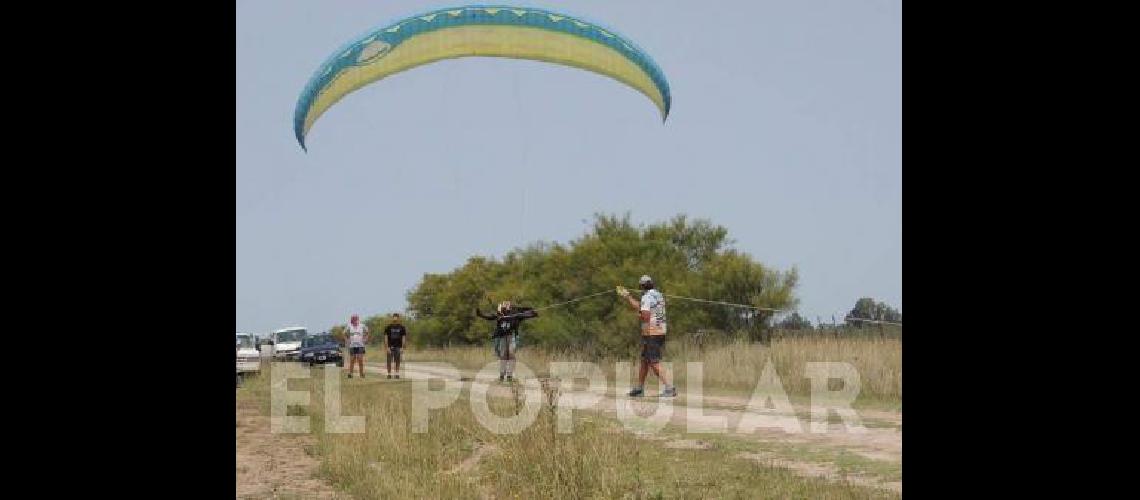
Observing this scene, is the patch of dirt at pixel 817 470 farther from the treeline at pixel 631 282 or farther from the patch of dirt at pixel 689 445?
the treeline at pixel 631 282

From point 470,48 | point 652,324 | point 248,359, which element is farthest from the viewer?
point 248,359

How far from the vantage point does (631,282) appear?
31.0 meters

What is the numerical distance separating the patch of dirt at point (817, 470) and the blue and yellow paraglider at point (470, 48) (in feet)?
17.5

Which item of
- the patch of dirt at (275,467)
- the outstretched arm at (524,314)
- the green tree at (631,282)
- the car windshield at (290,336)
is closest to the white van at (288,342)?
the car windshield at (290,336)

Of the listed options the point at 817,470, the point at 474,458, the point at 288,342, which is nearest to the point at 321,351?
the point at 288,342

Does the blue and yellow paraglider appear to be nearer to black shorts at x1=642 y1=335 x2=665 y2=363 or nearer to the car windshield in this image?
black shorts at x1=642 y1=335 x2=665 y2=363

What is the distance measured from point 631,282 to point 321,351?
11.7 metres

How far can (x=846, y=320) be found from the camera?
18.2 metres

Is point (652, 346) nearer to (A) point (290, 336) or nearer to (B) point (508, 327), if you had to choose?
(B) point (508, 327)
